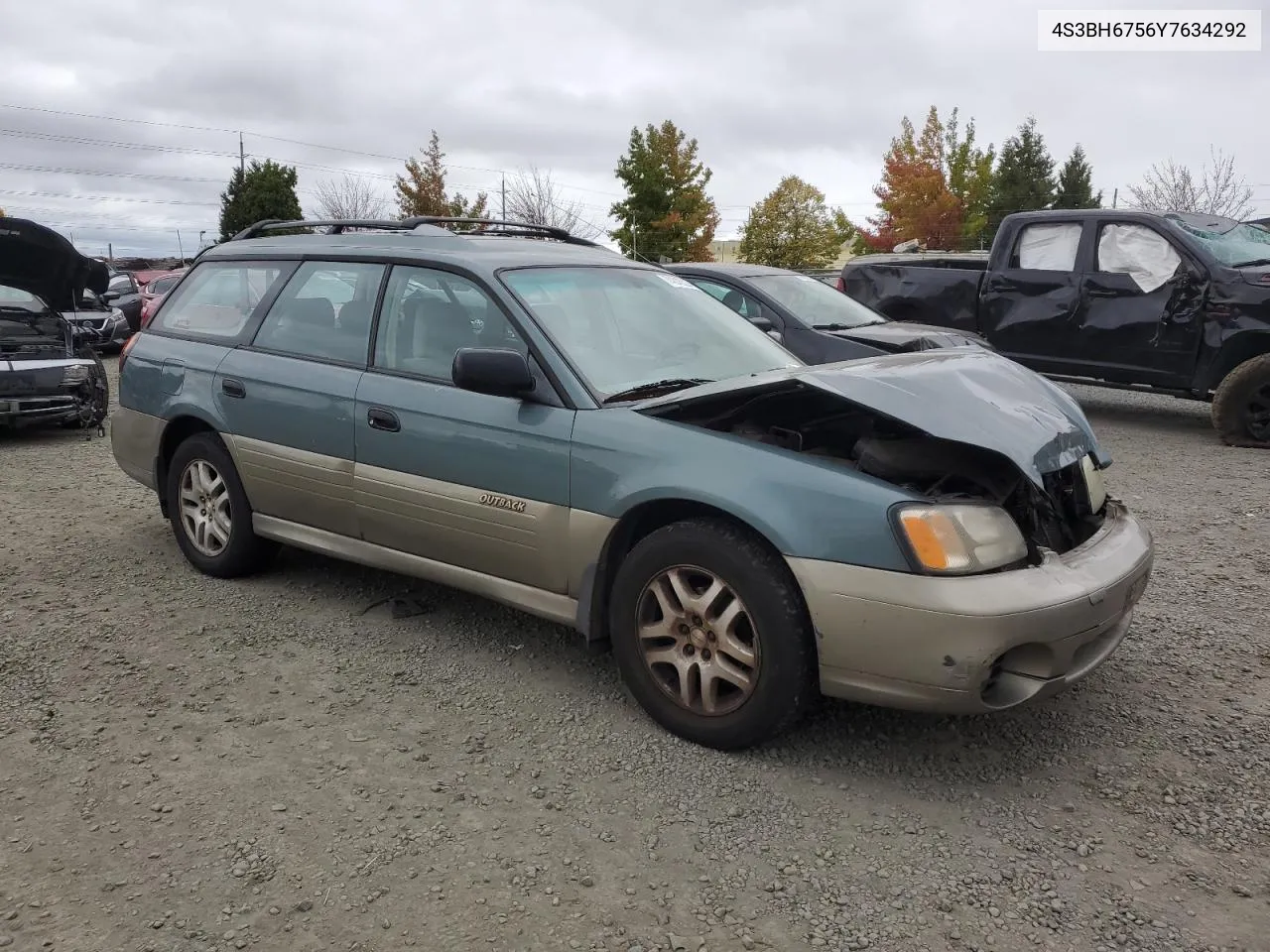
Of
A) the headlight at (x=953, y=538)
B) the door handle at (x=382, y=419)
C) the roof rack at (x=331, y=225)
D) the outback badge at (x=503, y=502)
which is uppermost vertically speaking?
the roof rack at (x=331, y=225)

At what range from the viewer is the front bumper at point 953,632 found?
9.31ft

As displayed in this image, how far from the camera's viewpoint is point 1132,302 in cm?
903

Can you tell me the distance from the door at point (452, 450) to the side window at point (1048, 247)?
7293 millimetres

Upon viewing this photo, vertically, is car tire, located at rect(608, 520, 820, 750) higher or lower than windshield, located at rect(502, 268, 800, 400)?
lower

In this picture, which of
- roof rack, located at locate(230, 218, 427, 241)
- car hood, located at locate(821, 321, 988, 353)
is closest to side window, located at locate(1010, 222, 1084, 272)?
car hood, located at locate(821, 321, 988, 353)

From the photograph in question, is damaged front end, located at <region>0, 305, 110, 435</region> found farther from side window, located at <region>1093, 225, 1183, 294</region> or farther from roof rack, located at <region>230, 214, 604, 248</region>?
side window, located at <region>1093, 225, 1183, 294</region>

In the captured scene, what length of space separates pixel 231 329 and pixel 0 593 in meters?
1.66

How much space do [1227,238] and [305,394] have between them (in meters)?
8.35

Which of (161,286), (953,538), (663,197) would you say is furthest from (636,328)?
(663,197)

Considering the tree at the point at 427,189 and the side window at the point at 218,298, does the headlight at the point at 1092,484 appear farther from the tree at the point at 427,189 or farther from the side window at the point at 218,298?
the tree at the point at 427,189

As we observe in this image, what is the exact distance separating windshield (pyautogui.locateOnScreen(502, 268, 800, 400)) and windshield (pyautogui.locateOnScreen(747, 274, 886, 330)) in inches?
154

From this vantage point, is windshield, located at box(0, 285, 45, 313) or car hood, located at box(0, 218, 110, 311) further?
Answer: windshield, located at box(0, 285, 45, 313)

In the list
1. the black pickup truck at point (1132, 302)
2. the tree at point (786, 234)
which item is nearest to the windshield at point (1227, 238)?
the black pickup truck at point (1132, 302)

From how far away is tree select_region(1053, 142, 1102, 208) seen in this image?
54.7 meters
